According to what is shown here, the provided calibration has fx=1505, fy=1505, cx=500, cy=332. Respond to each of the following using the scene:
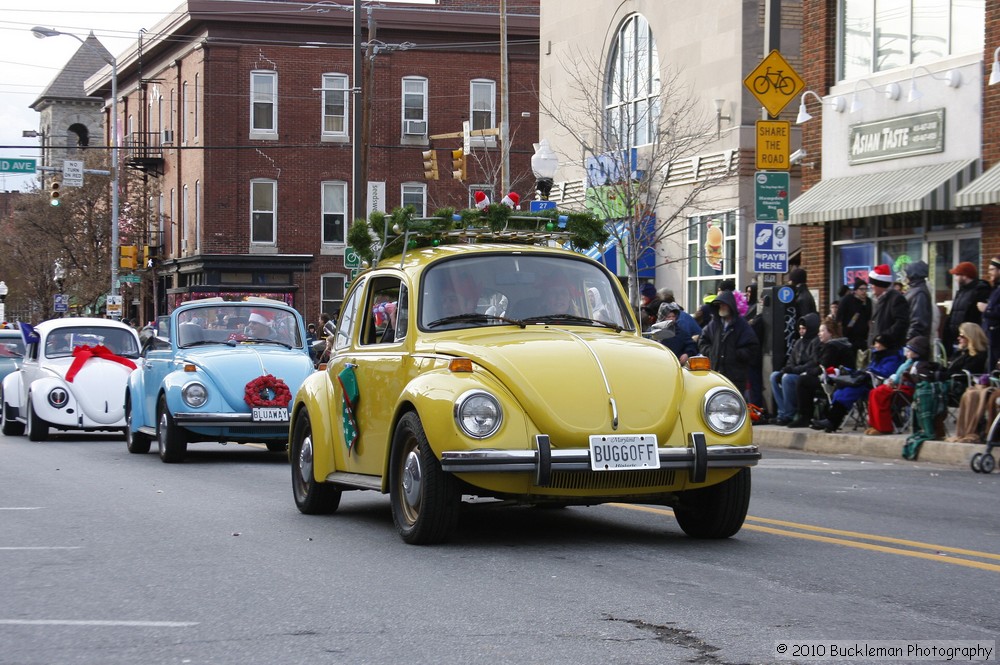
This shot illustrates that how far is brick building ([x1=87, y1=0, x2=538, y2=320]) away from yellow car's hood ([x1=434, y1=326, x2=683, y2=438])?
4151 cm

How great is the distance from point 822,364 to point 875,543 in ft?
32.9

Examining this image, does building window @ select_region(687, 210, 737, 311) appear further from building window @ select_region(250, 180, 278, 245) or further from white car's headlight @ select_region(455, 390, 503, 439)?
building window @ select_region(250, 180, 278, 245)

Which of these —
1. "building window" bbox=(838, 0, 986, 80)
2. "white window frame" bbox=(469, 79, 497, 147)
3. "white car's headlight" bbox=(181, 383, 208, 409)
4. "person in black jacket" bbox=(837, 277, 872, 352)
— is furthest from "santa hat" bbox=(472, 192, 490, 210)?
"white window frame" bbox=(469, 79, 497, 147)

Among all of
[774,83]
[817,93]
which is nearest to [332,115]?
[817,93]

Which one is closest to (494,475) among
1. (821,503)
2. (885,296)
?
(821,503)

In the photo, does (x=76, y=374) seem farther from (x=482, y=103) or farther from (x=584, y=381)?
(x=482, y=103)

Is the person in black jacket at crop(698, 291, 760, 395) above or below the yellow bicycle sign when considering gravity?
below

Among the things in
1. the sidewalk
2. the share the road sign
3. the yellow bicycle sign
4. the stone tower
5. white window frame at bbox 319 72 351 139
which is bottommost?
the sidewalk

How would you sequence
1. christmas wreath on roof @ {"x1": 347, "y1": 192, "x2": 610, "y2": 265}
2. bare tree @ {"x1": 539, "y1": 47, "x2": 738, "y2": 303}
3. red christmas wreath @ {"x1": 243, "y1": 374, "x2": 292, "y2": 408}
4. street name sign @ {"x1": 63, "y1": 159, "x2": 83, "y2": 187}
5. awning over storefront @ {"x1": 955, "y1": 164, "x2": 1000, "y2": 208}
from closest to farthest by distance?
christmas wreath on roof @ {"x1": 347, "y1": 192, "x2": 610, "y2": 265}
red christmas wreath @ {"x1": 243, "y1": 374, "x2": 292, "y2": 408}
awning over storefront @ {"x1": 955, "y1": 164, "x2": 1000, "y2": 208}
bare tree @ {"x1": 539, "y1": 47, "x2": 738, "y2": 303}
street name sign @ {"x1": 63, "y1": 159, "x2": 83, "y2": 187}

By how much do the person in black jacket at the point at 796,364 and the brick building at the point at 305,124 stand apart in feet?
102

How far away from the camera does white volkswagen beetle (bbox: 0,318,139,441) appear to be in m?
20.4

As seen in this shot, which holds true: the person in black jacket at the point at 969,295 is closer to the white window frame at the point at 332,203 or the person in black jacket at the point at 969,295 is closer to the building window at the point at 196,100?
the white window frame at the point at 332,203

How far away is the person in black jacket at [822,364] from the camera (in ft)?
61.0

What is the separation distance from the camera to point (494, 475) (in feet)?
26.8
